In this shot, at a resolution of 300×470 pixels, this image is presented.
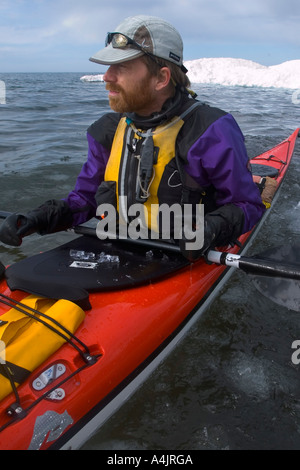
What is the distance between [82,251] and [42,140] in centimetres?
668

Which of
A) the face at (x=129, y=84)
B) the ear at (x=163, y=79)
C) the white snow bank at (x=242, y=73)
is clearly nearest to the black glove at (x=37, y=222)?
the face at (x=129, y=84)

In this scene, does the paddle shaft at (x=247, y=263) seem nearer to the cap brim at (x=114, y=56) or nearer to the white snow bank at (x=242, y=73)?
the cap brim at (x=114, y=56)

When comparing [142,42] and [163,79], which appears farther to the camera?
[163,79]

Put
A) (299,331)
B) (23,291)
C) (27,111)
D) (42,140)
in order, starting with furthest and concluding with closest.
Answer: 1. (27,111)
2. (42,140)
3. (299,331)
4. (23,291)

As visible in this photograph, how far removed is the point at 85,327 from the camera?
201 centimetres

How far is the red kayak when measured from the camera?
63.7 inches

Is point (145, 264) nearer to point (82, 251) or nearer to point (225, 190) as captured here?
point (82, 251)

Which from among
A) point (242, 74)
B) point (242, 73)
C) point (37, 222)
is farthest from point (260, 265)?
point (242, 73)

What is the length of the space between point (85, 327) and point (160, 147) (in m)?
1.19

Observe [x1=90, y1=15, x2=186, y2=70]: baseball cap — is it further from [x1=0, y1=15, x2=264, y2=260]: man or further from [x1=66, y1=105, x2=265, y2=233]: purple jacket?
[x1=66, y1=105, x2=265, y2=233]: purple jacket

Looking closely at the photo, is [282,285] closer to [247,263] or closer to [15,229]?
[247,263]

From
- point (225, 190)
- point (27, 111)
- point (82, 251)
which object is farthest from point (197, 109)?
point (27, 111)

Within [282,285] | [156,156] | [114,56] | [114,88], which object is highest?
[114,56]

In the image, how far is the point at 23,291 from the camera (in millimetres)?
2201
